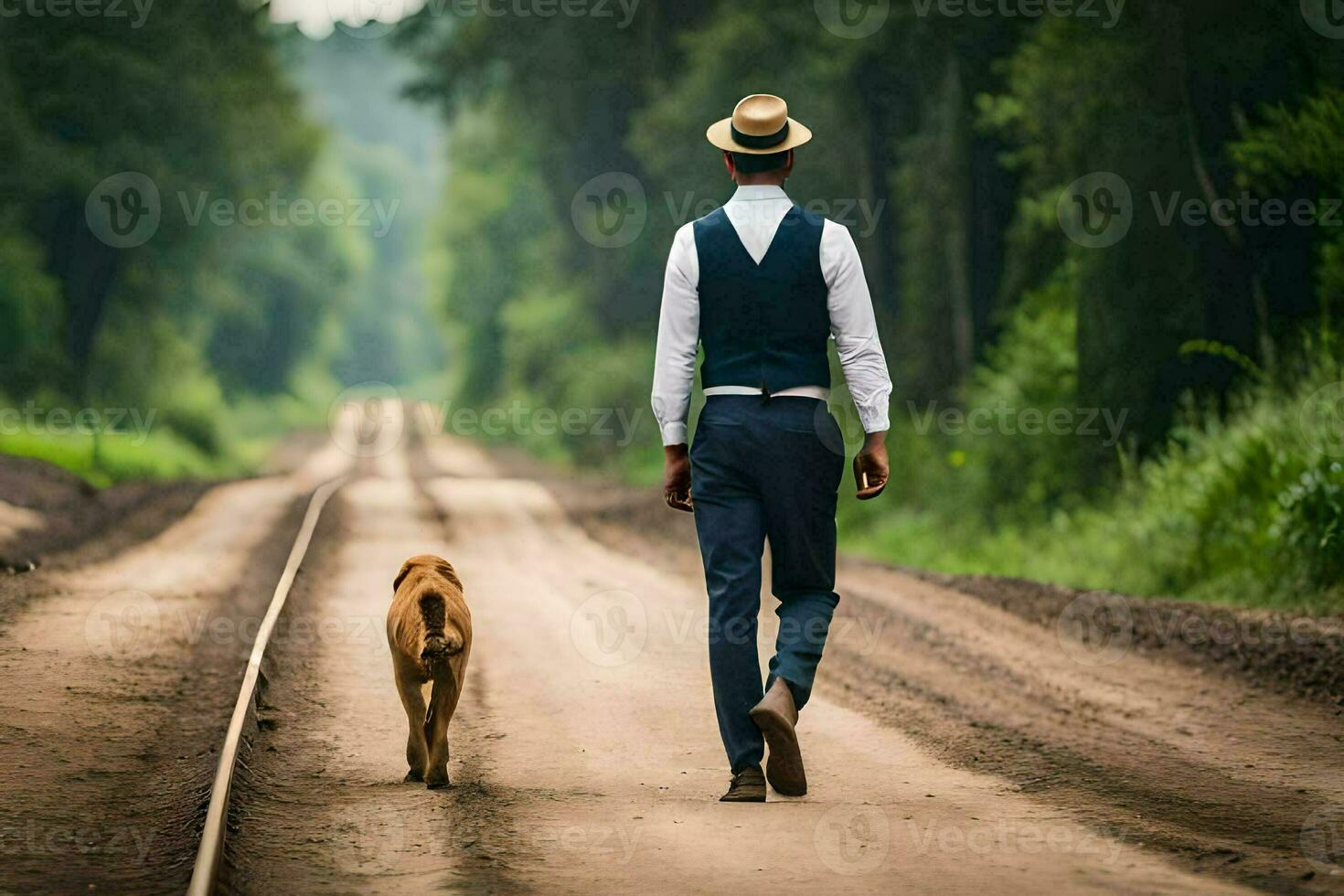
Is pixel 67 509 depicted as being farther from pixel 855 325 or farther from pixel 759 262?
pixel 855 325

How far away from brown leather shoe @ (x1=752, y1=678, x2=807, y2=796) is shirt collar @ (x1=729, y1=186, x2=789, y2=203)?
5.95ft

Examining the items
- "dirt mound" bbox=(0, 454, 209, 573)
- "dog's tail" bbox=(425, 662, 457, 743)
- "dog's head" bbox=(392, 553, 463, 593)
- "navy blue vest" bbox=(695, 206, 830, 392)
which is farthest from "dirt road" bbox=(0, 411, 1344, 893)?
"dirt mound" bbox=(0, 454, 209, 573)

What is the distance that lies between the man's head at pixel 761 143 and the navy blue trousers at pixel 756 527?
87 cm

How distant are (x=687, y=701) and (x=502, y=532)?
10590 millimetres

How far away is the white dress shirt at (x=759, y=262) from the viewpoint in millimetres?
5371

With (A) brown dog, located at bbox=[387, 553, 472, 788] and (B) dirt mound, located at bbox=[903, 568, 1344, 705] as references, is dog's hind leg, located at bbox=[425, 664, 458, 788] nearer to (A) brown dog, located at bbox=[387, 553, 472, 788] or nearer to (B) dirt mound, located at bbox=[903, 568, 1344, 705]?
(A) brown dog, located at bbox=[387, 553, 472, 788]

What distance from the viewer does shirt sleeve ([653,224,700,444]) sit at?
17.7 feet

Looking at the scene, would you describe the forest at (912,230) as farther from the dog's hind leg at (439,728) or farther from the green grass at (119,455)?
the dog's hind leg at (439,728)

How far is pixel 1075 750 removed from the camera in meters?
7.12

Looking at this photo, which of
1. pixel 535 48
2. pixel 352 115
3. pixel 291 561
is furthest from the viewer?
pixel 352 115

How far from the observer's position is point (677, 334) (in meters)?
5.41

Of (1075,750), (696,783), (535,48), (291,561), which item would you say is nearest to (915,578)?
(291,561)

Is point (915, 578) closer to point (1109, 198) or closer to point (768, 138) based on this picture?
point (1109, 198)

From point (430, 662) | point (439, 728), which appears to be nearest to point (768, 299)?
point (430, 662)
